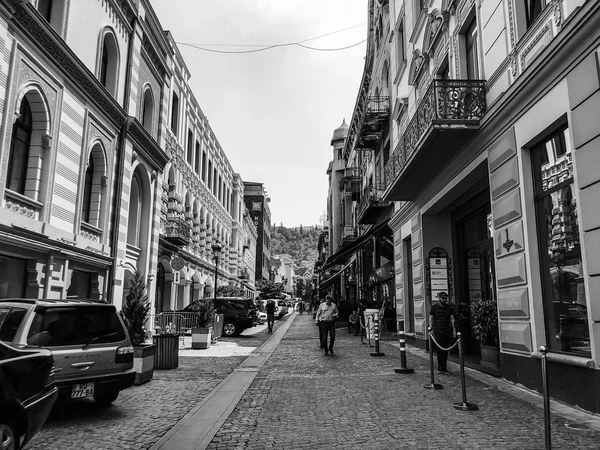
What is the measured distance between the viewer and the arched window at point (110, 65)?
1700cm

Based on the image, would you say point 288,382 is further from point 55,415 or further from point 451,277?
point 451,277

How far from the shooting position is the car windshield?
6.27 m

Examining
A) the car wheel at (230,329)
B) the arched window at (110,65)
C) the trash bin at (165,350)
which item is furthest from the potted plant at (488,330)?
the arched window at (110,65)

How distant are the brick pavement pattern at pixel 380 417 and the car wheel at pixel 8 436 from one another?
210 cm

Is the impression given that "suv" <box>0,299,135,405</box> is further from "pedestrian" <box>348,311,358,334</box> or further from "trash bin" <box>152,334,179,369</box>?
"pedestrian" <box>348,311,358,334</box>

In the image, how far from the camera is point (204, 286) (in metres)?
35.6

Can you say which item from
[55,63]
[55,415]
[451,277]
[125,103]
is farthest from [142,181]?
[55,415]

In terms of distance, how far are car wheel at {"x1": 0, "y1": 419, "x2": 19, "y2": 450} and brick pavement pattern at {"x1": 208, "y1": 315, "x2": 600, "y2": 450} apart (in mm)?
2101

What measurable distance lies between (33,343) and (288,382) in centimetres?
498

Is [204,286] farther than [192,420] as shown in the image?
Yes

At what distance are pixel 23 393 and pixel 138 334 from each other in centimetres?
587

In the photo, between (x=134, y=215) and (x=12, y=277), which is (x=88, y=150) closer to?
(x=12, y=277)

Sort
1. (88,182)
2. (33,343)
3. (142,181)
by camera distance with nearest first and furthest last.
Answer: (33,343) < (88,182) < (142,181)

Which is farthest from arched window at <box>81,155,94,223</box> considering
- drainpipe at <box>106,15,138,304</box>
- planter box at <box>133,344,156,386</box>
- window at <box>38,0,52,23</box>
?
planter box at <box>133,344,156,386</box>
